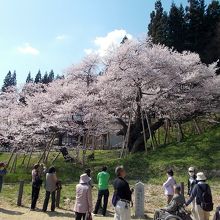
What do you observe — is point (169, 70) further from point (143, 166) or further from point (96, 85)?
point (143, 166)

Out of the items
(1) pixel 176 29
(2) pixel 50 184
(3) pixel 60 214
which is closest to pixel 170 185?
(3) pixel 60 214

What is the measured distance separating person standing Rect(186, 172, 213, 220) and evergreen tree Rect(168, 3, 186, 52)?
114ft

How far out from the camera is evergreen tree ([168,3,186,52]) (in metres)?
43.0

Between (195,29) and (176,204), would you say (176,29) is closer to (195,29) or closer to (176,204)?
(195,29)

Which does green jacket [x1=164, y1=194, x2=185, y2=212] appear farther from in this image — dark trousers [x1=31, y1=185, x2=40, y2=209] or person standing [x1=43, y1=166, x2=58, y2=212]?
dark trousers [x1=31, y1=185, x2=40, y2=209]

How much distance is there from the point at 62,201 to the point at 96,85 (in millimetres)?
14459

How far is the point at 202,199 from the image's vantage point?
9414 mm

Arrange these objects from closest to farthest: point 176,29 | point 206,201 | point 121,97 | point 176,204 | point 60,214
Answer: point 206,201, point 176,204, point 60,214, point 121,97, point 176,29

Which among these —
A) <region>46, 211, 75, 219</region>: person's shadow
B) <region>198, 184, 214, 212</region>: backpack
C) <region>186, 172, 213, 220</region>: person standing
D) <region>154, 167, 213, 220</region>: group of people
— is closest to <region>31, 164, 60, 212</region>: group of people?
<region>46, 211, 75, 219</region>: person's shadow

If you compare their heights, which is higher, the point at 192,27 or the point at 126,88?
the point at 192,27

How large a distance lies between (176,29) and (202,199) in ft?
120

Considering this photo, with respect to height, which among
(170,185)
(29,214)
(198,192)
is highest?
(170,185)

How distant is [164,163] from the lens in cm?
2223

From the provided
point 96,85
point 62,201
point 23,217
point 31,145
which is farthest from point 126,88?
point 23,217
